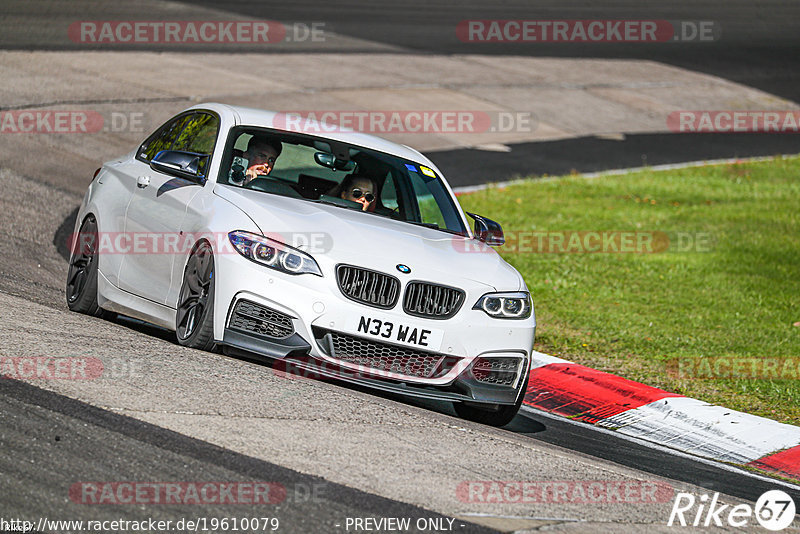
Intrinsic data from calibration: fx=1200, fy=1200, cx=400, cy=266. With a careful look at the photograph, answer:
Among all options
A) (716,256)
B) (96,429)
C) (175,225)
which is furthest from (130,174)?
(716,256)

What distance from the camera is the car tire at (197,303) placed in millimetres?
7238

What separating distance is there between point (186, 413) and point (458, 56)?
2296 centimetres

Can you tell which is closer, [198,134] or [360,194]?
[360,194]

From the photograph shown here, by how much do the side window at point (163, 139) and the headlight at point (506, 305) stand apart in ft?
9.69

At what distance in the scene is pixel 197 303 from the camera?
7.41 m

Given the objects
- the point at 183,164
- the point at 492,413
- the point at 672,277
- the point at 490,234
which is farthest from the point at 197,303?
the point at 672,277

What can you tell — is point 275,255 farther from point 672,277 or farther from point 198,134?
point 672,277

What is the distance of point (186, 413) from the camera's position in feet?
20.0

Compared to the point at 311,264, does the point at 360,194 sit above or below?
above

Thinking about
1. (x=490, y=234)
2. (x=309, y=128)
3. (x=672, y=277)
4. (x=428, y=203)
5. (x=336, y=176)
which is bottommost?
(x=672, y=277)

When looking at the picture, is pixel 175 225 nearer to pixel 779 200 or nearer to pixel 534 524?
pixel 534 524

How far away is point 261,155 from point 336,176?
68 cm

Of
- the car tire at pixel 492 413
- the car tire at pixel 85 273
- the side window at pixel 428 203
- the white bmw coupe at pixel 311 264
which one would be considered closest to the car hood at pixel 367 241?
the white bmw coupe at pixel 311 264

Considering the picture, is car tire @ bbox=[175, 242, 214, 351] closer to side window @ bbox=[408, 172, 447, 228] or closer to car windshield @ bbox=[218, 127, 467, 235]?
car windshield @ bbox=[218, 127, 467, 235]
